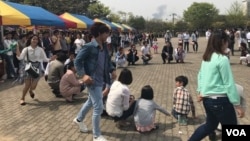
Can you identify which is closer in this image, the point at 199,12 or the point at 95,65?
the point at 95,65

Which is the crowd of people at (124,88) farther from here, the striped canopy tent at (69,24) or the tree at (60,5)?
the tree at (60,5)

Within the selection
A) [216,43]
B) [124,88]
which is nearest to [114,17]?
[124,88]

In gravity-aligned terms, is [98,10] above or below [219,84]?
above

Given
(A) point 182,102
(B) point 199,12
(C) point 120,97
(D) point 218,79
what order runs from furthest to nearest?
(B) point 199,12 → (A) point 182,102 → (C) point 120,97 → (D) point 218,79

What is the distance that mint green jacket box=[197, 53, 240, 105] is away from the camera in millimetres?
4082

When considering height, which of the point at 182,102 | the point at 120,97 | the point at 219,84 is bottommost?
the point at 182,102

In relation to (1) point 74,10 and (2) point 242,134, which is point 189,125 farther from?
(1) point 74,10

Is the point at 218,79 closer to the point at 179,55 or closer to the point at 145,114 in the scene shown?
the point at 145,114

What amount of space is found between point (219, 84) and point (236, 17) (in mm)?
76388

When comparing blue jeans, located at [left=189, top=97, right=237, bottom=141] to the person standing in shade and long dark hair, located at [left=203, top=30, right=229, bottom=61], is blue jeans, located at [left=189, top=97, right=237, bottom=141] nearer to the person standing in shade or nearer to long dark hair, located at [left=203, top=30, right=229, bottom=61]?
long dark hair, located at [left=203, top=30, right=229, bottom=61]

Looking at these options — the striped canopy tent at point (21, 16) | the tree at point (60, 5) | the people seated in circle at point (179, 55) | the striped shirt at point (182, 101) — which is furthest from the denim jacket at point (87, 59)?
the tree at point (60, 5)

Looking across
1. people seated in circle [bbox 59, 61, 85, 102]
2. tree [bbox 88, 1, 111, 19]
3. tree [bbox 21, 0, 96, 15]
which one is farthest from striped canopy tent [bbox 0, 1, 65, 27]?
tree [bbox 88, 1, 111, 19]

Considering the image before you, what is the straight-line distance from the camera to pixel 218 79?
4.24 meters

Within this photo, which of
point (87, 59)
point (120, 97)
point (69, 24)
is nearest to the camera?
point (87, 59)
